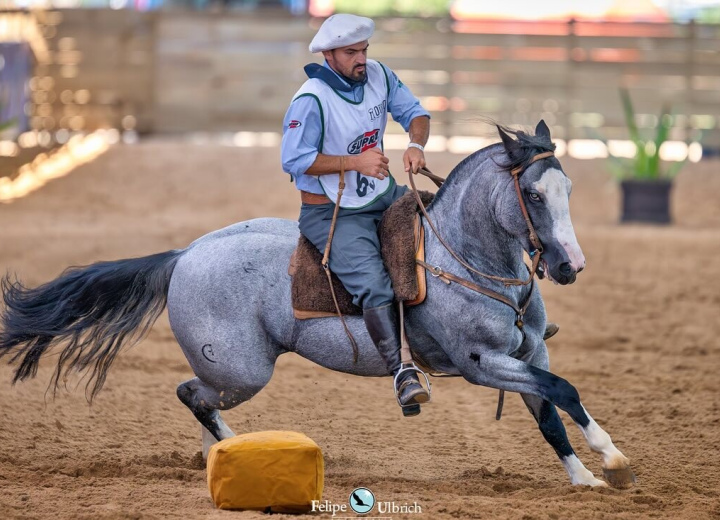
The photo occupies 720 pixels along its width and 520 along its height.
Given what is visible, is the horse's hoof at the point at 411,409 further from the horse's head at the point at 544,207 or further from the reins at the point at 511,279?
the horse's head at the point at 544,207

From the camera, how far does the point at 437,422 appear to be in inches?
240

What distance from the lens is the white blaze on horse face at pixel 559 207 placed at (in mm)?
4164

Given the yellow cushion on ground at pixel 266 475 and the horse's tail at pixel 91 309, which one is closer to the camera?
the yellow cushion on ground at pixel 266 475

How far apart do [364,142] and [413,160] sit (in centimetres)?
24

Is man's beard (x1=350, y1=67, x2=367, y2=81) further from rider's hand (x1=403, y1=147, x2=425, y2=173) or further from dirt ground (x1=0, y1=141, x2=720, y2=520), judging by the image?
dirt ground (x1=0, y1=141, x2=720, y2=520)

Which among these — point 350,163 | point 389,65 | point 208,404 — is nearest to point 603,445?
point 350,163

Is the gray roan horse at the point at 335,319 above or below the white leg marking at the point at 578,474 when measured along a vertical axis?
above

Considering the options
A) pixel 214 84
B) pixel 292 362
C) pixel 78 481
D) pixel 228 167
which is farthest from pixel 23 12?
pixel 78 481


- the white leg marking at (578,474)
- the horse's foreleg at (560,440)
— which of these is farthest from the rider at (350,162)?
the white leg marking at (578,474)

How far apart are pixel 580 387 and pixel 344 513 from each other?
9.82ft

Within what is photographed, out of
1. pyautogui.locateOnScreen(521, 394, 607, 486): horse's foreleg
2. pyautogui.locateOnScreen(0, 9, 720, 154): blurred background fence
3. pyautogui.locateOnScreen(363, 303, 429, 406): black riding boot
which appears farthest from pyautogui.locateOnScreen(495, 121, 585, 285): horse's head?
pyautogui.locateOnScreen(0, 9, 720, 154): blurred background fence

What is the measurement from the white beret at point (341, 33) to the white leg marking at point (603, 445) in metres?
1.84

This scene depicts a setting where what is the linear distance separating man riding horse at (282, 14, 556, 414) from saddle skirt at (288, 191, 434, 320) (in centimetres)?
5

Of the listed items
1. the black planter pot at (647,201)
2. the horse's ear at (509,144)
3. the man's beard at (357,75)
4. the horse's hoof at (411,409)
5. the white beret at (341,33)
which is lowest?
the black planter pot at (647,201)
